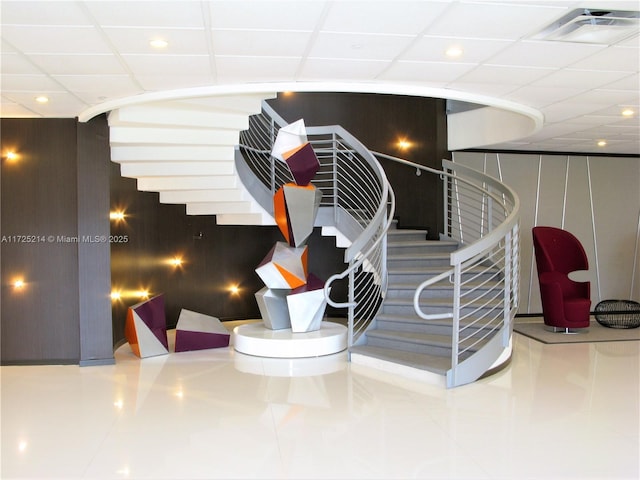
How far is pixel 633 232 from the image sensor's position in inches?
385

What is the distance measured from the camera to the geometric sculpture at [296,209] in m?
6.69

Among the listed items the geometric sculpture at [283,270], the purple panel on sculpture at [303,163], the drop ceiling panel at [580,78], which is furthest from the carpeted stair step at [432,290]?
the drop ceiling panel at [580,78]

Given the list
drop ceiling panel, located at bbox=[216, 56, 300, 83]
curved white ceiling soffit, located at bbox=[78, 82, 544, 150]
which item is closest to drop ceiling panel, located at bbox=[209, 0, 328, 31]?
drop ceiling panel, located at bbox=[216, 56, 300, 83]

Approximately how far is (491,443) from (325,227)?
4115mm

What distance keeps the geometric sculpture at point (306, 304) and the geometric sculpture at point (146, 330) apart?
1536 millimetres

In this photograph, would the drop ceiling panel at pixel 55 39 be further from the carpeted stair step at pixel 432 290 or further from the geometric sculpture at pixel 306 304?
the carpeted stair step at pixel 432 290

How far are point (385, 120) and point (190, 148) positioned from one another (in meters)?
3.97

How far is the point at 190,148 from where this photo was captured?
20.8ft

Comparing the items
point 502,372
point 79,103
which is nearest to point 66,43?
point 79,103

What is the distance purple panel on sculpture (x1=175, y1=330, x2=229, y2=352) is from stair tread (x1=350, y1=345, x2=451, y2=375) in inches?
71.4

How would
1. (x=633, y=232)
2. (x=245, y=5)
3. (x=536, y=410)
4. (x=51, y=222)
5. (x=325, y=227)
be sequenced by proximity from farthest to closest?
1. (x=633, y=232)
2. (x=325, y=227)
3. (x=51, y=222)
4. (x=536, y=410)
5. (x=245, y=5)

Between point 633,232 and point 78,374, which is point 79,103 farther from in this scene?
point 633,232

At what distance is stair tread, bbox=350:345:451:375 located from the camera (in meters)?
5.44

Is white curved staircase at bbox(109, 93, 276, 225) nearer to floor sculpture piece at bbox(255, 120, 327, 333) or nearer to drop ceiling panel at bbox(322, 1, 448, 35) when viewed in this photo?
floor sculpture piece at bbox(255, 120, 327, 333)
